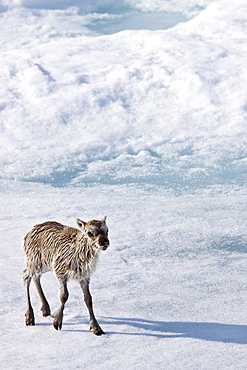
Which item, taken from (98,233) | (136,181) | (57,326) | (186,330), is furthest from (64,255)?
(136,181)

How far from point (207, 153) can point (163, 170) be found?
34.1 inches

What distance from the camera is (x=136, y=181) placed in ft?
25.6

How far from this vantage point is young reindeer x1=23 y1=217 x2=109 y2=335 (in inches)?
165

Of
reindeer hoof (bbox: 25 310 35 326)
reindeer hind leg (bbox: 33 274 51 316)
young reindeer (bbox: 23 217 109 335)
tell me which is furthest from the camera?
reindeer hind leg (bbox: 33 274 51 316)

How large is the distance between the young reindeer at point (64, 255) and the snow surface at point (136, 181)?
9.1 inches

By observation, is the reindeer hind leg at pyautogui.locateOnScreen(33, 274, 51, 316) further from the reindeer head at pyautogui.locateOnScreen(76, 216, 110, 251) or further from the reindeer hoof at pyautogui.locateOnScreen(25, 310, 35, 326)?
the reindeer head at pyautogui.locateOnScreen(76, 216, 110, 251)

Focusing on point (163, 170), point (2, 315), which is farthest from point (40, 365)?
point (163, 170)

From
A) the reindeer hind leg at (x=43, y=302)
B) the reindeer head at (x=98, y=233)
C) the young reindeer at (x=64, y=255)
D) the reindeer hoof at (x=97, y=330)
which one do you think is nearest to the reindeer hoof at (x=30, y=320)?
the young reindeer at (x=64, y=255)

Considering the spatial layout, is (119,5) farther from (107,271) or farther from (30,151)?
(107,271)

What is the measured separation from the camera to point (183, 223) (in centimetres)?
663

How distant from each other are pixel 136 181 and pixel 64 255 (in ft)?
11.5

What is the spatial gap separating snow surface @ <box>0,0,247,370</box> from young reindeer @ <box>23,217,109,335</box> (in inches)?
9.1

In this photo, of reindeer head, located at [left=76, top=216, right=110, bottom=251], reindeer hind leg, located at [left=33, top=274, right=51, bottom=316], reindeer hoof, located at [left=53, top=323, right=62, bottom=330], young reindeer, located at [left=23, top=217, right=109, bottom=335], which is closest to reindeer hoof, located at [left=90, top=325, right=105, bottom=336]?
young reindeer, located at [left=23, top=217, right=109, bottom=335]

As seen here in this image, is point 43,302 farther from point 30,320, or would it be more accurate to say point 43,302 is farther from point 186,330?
point 186,330
